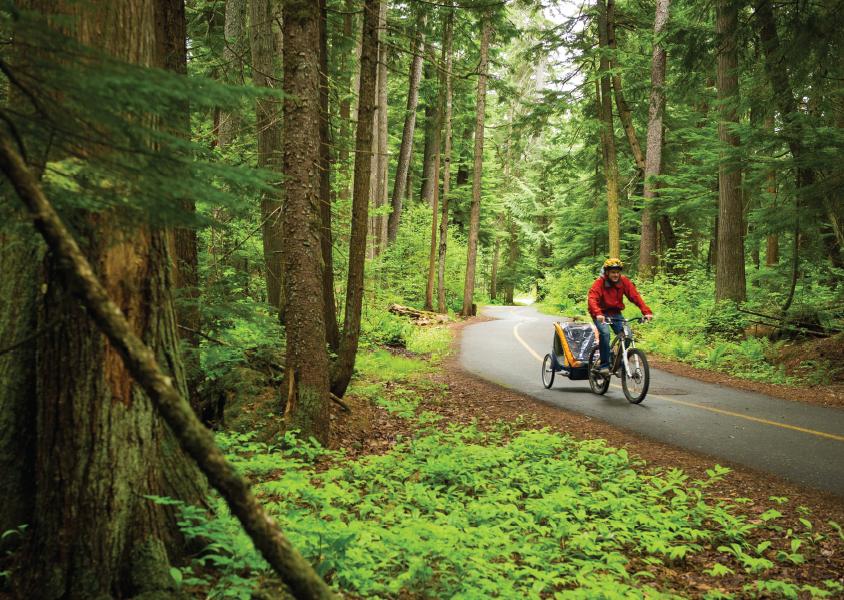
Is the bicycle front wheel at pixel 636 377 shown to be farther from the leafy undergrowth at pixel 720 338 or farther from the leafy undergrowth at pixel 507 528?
the leafy undergrowth at pixel 720 338

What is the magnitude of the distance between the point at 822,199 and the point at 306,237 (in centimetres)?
1070

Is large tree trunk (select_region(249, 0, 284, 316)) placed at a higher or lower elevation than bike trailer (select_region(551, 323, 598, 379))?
higher

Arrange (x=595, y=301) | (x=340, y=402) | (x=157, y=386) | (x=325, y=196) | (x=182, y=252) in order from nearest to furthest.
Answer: (x=157, y=386) < (x=182, y=252) < (x=340, y=402) < (x=325, y=196) < (x=595, y=301)

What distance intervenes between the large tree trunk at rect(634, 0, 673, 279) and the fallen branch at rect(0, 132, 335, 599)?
20.0m

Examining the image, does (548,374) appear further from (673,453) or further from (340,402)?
(340,402)

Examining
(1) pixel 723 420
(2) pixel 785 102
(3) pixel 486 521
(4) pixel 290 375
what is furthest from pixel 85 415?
(2) pixel 785 102

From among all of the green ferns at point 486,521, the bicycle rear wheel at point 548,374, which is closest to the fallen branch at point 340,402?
the green ferns at point 486,521

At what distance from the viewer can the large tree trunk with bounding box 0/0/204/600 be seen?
2.73 meters

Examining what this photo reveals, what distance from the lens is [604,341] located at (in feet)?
32.4

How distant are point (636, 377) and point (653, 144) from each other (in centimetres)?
1479

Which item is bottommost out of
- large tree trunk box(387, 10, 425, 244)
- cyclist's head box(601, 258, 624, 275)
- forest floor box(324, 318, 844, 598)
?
forest floor box(324, 318, 844, 598)

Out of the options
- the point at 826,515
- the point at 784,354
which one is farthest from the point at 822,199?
the point at 826,515

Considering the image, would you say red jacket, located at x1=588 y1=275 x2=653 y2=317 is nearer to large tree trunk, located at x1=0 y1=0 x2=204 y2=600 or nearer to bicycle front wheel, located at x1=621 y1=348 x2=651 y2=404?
bicycle front wheel, located at x1=621 y1=348 x2=651 y2=404

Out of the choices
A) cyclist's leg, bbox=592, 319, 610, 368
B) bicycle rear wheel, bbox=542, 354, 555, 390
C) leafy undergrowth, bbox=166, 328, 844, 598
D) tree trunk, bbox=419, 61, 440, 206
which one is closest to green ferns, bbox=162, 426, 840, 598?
leafy undergrowth, bbox=166, 328, 844, 598
